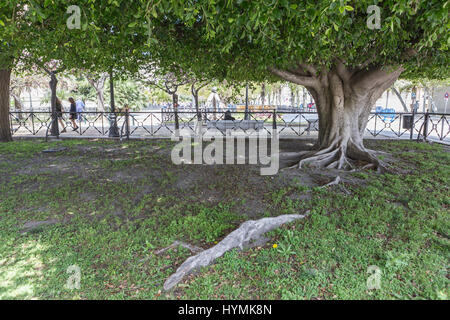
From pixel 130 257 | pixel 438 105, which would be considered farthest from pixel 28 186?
pixel 438 105

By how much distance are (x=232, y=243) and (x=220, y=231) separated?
54cm

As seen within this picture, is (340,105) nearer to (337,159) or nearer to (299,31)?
(337,159)

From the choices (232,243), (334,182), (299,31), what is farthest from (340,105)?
(232,243)

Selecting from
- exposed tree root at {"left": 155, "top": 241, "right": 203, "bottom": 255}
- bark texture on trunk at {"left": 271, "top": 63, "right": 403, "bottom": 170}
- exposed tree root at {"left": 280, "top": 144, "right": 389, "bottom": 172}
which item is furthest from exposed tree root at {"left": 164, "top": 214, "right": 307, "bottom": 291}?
bark texture on trunk at {"left": 271, "top": 63, "right": 403, "bottom": 170}

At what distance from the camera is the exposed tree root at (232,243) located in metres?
3.72

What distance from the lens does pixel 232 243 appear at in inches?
168

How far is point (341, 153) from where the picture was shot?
330 inches

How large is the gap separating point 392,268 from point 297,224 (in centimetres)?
Answer: 146

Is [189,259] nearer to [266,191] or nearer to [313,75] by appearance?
[266,191]

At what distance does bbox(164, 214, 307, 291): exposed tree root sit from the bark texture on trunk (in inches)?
139

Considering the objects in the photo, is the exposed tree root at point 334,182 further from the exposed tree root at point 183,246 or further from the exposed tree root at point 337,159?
the exposed tree root at point 183,246

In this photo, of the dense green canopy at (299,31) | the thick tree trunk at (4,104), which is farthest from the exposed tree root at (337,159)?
the thick tree trunk at (4,104)

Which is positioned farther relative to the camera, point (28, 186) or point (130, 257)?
point (28, 186)

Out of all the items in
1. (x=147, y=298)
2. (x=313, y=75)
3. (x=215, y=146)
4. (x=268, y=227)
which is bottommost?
(x=147, y=298)
